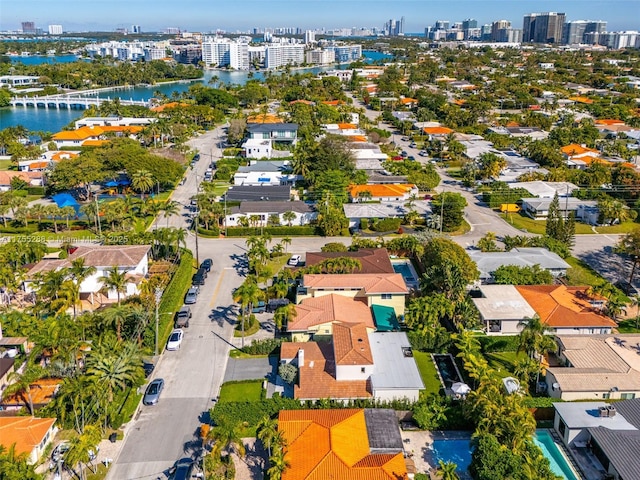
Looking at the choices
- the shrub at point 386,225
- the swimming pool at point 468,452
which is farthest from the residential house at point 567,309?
the shrub at point 386,225

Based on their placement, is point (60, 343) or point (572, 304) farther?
point (572, 304)

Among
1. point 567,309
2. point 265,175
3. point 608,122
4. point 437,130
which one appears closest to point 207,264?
point 567,309

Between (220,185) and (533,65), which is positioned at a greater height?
(533,65)

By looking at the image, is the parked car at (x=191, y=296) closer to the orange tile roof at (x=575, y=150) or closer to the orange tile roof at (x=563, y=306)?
the orange tile roof at (x=563, y=306)

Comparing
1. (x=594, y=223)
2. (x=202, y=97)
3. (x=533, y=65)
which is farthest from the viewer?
(x=533, y=65)

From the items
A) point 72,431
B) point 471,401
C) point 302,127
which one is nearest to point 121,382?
point 72,431

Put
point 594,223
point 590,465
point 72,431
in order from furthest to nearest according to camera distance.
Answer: point 594,223 < point 72,431 < point 590,465

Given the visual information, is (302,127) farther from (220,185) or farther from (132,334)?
(132,334)
